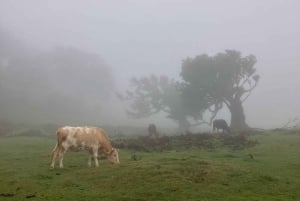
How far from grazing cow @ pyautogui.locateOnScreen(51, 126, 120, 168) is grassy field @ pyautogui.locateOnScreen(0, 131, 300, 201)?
22.3 inches

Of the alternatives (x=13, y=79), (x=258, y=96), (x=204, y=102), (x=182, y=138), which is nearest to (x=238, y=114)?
(x=204, y=102)

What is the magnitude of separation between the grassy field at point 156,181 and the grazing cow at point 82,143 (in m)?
0.57

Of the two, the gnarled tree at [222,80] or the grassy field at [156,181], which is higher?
the gnarled tree at [222,80]

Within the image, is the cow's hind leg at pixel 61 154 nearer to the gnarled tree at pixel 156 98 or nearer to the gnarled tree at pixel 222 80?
the gnarled tree at pixel 222 80

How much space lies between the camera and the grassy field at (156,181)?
1460cm

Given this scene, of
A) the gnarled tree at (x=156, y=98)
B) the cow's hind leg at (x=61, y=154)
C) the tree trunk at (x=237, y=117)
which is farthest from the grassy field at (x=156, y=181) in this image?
the gnarled tree at (x=156, y=98)

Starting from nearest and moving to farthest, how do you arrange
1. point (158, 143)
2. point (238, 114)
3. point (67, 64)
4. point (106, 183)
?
point (106, 183), point (158, 143), point (238, 114), point (67, 64)

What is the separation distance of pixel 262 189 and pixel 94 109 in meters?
74.4

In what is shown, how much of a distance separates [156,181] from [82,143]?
562 centimetres

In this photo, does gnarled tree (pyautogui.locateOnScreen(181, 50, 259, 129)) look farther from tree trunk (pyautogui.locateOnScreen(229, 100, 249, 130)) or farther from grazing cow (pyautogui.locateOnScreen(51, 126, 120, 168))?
grazing cow (pyautogui.locateOnScreen(51, 126, 120, 168))

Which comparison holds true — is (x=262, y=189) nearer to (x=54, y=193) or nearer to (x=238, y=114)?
(x=54, y=193)

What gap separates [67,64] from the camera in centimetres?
9550

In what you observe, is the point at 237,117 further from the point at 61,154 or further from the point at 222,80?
the point at 61,154

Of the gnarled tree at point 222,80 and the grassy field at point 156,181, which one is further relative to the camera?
the gnarled tree at point 222,80
